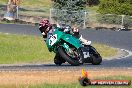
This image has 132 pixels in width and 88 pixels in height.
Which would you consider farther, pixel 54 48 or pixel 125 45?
pixel 125 45

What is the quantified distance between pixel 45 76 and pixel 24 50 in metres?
12.7

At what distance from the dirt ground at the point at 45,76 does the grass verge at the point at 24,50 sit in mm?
7962

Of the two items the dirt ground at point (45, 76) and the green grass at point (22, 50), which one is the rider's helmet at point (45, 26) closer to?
the dirt ground at point (45, 76)

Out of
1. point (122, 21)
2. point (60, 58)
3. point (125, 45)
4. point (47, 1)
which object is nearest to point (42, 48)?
point (125, 45)

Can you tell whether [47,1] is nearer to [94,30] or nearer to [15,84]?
[94,30]

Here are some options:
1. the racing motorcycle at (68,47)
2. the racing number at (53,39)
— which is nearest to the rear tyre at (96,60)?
the racing motorcycle at (68,47)

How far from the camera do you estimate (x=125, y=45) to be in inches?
1298

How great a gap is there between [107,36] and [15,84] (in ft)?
83.2

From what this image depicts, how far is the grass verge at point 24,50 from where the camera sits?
Result: 2498cm

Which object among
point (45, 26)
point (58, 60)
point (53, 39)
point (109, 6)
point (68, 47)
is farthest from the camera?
point (109, 6)

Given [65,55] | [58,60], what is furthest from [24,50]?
[65,55]

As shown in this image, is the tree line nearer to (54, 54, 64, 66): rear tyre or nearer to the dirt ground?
(54, 54, 64, 66): rear tyre

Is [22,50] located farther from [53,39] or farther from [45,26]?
[45,26]

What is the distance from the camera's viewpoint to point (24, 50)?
27.7 m
